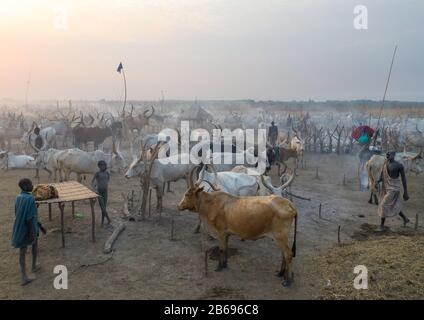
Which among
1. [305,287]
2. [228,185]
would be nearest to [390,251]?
[305,287]

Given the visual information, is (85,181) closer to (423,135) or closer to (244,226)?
(244,226)

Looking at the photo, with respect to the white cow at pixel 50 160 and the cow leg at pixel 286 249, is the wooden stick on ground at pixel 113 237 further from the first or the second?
the white cow at pixel 50 160

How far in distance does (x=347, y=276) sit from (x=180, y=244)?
3.71 meters

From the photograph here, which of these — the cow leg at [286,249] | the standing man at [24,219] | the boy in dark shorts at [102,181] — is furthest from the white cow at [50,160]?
the cow leg at [286,249]

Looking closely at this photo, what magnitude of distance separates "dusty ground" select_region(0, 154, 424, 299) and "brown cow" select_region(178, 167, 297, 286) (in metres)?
0.48

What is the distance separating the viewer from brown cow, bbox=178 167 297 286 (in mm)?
6727

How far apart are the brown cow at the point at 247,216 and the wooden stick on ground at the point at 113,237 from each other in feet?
6.38

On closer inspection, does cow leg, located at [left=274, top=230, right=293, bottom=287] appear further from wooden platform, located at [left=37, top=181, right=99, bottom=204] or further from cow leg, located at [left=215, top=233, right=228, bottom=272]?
wooden platform, located at [left=37, top=181, right=99, bottom=204]

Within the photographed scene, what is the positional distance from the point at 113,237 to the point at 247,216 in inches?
140

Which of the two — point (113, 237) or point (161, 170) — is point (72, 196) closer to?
point (113, 237)

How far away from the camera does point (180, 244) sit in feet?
28.7

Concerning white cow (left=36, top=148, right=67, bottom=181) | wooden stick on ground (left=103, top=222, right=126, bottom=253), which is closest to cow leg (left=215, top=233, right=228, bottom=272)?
wooden stick on ground (left=103, top=222, right=126, bottom=253)
